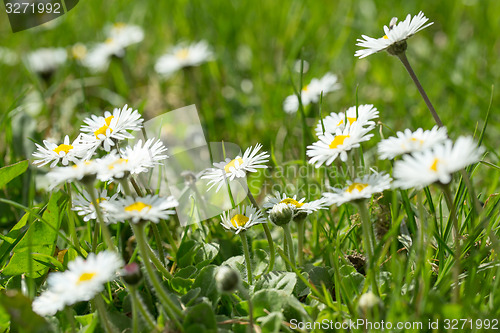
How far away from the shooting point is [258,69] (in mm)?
3053

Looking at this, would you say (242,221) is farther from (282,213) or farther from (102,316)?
(102,316)

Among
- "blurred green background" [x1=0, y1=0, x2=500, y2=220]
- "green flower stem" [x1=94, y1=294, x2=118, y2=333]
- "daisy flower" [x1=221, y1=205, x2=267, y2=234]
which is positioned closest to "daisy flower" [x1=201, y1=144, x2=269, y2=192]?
"daisy flower" [x1=221, y1=205, x2=267, y2=234]

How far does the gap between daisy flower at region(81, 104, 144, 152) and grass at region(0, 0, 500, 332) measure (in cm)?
28

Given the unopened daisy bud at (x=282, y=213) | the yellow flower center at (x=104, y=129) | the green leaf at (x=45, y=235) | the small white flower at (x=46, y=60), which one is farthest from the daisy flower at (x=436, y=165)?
the small white flower at (x=46, y=60)

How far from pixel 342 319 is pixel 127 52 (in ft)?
8.89

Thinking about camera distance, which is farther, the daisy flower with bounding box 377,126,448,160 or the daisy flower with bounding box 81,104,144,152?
the daisy flower with bounding box 81,104,144,152

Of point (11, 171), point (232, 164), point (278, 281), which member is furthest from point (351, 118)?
point (11, 171)

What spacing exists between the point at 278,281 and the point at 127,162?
0.50 m

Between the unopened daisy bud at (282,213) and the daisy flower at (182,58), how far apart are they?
1806 millimetres

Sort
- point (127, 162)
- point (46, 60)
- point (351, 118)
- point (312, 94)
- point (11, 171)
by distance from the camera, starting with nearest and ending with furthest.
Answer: point (127, 162) < point (351, 118) < point (11, 171) < point (312, 94) < point (46, 60)

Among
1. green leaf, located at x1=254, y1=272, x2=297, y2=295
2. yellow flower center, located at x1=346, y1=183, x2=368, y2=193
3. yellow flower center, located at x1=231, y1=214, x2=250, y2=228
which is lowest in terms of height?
green leaf, located at x1=254, y1=272, x2=297, y2=295

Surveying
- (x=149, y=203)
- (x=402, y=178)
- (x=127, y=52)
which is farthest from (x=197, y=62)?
(x=402, y=178)

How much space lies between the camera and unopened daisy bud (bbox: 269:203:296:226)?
53.6 inches

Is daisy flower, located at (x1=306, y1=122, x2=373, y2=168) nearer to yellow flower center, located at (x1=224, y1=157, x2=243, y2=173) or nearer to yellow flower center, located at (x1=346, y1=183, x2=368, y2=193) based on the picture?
yellow flower center, located at (x1=346, y1=183, x2=368, y2=193)
